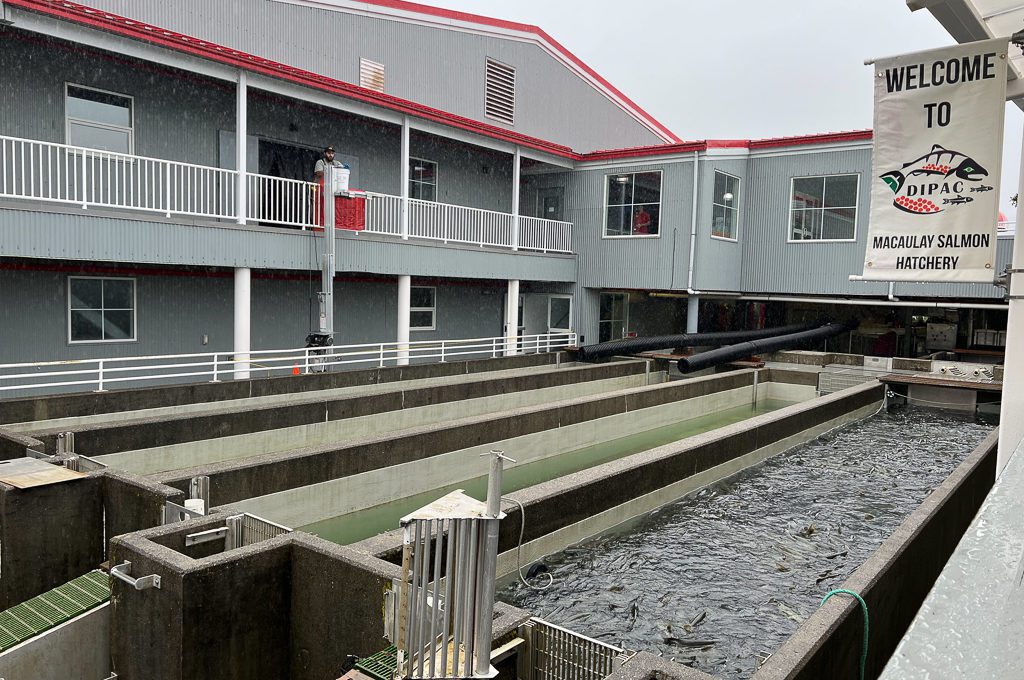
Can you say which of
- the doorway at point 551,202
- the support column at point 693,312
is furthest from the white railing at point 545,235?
the support column at point 693,312

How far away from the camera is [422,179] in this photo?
21797 millimetres

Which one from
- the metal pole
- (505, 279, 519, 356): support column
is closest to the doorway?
(505, 279, 519, 356): support column

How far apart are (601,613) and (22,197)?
10.5m

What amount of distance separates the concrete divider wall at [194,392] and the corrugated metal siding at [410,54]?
28.9 ft

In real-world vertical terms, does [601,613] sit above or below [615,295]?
below

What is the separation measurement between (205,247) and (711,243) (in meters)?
14.2

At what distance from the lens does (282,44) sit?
19859 mm

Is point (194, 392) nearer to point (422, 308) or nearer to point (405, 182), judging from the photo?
point (405, 182)

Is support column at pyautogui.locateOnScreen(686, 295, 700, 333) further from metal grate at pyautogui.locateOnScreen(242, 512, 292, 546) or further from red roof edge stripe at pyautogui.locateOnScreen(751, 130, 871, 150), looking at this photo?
metal grate at pyautogui.locateOnScreen(242, 512, 292, 546)

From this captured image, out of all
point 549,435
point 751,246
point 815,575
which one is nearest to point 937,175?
point 815,575

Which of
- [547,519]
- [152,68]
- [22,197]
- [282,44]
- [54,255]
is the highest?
[282,44]

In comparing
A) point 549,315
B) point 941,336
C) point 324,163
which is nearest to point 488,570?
point 324,163

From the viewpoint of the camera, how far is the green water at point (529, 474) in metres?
9.55

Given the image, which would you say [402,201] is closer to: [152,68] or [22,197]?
[152,68]
